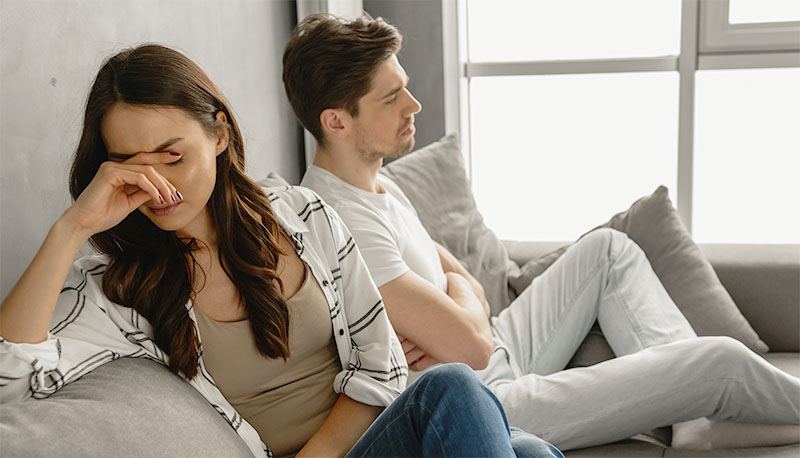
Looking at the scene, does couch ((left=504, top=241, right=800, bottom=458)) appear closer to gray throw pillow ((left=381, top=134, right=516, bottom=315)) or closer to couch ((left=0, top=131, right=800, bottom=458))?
couch ((left=0, top=131, right=800, bottom=458))

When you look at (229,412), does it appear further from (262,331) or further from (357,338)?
(357,338)

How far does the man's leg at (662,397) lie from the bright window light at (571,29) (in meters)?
1.79

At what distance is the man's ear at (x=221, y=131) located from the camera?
1.32 m

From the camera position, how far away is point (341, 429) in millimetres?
1336

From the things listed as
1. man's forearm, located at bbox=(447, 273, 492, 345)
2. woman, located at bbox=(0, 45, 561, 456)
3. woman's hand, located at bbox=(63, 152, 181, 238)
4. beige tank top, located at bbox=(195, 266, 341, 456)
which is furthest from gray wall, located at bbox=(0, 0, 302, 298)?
man's forearm, located at bbox=(447, 273, 492, 345)

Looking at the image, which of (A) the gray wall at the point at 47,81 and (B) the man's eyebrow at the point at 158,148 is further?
(A) the gray wall at the point at 47,81

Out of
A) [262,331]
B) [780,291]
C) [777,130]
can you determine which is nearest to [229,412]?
[262,331]

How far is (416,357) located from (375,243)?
27cm

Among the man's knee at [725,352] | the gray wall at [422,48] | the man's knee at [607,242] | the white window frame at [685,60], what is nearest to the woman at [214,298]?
the man's knee at [725,352]

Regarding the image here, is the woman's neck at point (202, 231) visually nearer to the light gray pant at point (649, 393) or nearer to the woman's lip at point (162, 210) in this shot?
the woman's lip at point (162, 210)

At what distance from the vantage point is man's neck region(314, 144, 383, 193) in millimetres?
1837

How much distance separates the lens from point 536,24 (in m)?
3.21

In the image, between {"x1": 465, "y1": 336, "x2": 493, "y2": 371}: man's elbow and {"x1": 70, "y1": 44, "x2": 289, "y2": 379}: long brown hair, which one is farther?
{"x1": 465, "y1": 336, "x2": 493, "y2": 371}: man's elbow

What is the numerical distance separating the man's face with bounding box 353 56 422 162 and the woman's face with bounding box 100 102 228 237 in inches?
23.2
